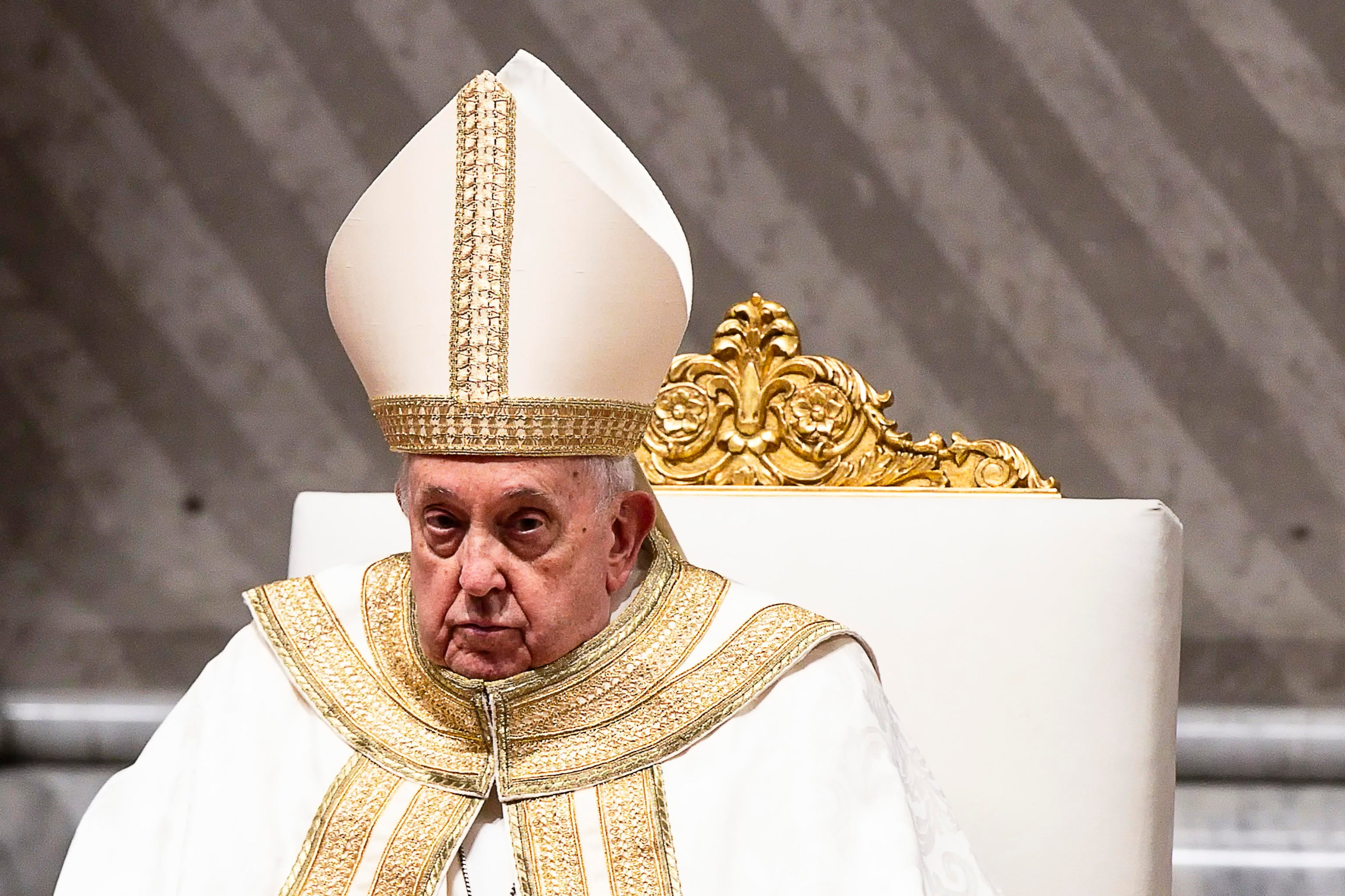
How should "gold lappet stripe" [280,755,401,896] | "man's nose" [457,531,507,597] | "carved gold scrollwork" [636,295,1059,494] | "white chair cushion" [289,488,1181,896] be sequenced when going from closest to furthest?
"man's nose" [457,531,507,597]
"gold lappet stripe" [280,755,401,896]
"white chair cushion" [289,488,1181,896]
"carved gold scrollwork" [636,295,1059,494]

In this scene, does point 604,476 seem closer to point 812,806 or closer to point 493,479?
point 493,479

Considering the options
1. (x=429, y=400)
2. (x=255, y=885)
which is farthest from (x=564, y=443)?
(x=255, y=885)

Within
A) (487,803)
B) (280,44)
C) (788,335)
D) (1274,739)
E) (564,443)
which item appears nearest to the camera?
(564,443)

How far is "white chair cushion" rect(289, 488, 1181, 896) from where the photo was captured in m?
2.37

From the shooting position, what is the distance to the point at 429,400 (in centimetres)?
189

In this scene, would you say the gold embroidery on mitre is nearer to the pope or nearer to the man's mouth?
the pope

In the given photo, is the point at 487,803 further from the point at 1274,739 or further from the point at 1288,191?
the point at 1288,191

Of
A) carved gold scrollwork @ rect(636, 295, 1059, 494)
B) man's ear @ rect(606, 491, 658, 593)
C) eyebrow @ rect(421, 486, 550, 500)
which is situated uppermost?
carved gold scrollwork @ rect(636, 295, 1059, 494)

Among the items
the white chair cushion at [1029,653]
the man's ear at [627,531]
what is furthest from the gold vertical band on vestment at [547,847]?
the white chair cushion at [1029,653]

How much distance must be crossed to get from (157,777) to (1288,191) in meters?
2.30

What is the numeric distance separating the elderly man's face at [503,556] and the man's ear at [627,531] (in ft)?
0.10

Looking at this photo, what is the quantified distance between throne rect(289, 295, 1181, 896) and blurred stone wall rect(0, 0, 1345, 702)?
0.81 meters

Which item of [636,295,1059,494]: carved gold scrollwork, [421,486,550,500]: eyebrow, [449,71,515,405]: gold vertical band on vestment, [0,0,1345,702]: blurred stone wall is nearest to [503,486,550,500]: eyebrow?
[421,486,550,500]: eyebrow

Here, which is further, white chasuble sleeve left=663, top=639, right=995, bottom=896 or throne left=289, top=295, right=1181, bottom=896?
throne left=289, top=295, right=1181, bottom=896
